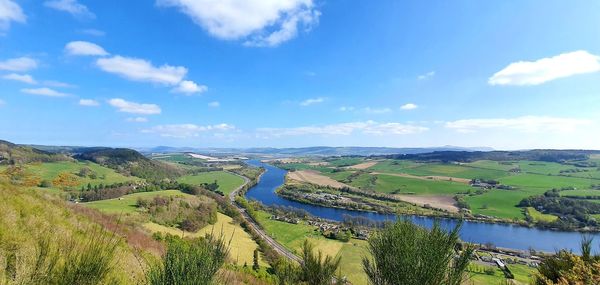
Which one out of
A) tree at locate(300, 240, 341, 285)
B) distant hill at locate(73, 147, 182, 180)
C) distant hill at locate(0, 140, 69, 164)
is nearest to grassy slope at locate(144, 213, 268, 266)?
tree at locate(300, 240, 341, 285)

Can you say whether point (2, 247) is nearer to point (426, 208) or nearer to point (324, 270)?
point (324, 270)

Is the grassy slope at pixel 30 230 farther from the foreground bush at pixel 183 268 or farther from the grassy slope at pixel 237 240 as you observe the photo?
the grassy slope at pixel 237 240

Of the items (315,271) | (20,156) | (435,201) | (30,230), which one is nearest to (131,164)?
(20,156)

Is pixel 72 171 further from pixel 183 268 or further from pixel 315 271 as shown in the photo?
pixel 183 268

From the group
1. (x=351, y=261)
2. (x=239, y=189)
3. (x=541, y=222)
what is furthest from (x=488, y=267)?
(x=239, y=189)


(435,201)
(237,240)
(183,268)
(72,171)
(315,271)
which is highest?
(183,268)

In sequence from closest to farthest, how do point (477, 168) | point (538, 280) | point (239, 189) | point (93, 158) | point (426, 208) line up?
point (538, 280) → point (426, 208) → point (239, 189) → point (93, 158) → point (477, 168)

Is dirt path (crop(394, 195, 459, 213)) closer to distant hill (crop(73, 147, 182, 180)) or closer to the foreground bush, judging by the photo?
the foreground bush
